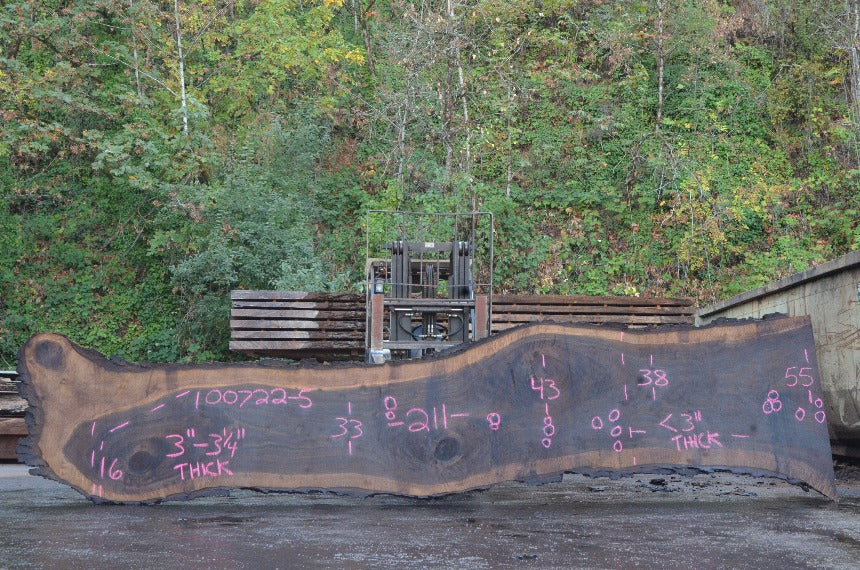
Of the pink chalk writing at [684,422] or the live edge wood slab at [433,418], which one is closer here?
the live edge wood slab at [433,418]

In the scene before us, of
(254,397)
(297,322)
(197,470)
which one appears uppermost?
(297,322)

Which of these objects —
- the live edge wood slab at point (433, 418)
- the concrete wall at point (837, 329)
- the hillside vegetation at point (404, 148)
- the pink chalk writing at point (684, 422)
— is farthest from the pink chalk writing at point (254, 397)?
the hillside vegetation at point (404, 148)

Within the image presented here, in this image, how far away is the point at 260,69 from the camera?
22.6 m

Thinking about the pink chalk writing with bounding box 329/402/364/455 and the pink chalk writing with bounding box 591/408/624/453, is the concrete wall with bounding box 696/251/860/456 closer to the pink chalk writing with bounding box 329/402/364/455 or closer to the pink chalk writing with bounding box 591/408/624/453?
the pink chalk writing with bounding box 591/408/624/453

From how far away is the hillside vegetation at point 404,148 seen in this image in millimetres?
20859

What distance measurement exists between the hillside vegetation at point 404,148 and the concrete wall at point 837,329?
10.7 meters

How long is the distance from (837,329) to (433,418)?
412 centimetres

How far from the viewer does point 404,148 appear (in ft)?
75.7

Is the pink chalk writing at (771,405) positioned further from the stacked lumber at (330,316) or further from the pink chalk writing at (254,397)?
the stacked lumber at (330,316)

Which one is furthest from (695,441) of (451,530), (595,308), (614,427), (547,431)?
(595,308)

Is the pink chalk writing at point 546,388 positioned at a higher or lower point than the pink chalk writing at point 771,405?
higher

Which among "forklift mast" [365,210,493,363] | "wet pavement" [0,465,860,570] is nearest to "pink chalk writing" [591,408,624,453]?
"wet pavement" [0,465,860,570]

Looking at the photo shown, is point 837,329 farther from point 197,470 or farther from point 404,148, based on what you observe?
point 404,148

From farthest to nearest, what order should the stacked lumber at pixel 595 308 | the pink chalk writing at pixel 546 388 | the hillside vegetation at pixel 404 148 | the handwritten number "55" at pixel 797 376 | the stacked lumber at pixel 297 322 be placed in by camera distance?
the hillside vegetation at pixel 404 148, the stacked lumber at pixel 595 308, the stacked lumber at pixel 297 322, the handwritten number "55" at pixel 797 376, the pink chalk writing at pixel 546 388
